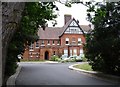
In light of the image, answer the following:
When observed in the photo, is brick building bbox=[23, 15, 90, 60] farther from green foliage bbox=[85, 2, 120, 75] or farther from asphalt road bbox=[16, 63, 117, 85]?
green foliage bbox=[85, 2, 120, 75]

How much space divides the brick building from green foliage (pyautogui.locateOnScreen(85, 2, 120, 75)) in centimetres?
5771

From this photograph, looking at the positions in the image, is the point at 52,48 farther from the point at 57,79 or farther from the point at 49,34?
the point at 57,79

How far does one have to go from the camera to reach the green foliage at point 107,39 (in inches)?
792

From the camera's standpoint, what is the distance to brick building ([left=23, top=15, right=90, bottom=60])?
81.1 meters

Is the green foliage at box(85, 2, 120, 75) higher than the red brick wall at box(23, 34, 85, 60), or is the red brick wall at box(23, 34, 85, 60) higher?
the green foliage at box(85, 2, 120, 75)

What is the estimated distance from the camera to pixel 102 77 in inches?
841

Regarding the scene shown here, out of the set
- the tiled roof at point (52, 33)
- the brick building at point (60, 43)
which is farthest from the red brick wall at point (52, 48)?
the tiled roof at point (52, 33)

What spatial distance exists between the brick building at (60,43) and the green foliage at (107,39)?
189 ft

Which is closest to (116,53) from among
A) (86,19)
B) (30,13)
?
(86,19)

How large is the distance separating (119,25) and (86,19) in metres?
3.08

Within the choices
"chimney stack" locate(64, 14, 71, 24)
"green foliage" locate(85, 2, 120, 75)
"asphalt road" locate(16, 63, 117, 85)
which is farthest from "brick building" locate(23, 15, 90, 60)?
"green foliage" locate(85, 2, 120, 75)

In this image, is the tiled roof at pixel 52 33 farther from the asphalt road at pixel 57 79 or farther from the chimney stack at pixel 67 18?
the asphalt road at pixel 57 79

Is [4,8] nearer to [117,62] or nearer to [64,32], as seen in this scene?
[117,62]

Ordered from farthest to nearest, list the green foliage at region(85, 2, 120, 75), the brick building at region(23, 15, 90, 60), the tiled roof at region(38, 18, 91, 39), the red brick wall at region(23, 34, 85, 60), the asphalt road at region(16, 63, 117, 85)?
Answer: the tiled roof at region(38, 18, 91, 39) < the brick building at region(23, 15, 90, 60) < the red brick wall at region(23, 34, 85, 60) < the green foliage at region(85, 2, 120, 75) < the asphalt road at region(16, 63, 117, 85)
